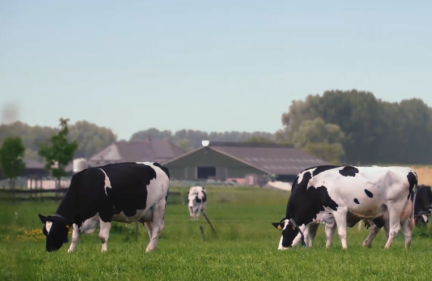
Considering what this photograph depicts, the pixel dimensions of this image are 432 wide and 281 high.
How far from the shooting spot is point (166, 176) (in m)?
19.0

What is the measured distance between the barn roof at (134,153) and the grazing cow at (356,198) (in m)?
113

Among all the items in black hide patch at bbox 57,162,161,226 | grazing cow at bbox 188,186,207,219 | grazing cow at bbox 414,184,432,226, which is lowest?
grazing cow at bbox 188,186,207,219

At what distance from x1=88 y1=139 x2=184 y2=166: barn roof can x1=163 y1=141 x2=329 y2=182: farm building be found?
11.8m

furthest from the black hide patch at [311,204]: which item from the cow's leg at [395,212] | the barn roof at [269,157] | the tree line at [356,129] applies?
the tree line at [356,129]

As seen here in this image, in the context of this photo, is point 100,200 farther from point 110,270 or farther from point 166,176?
point 110,270

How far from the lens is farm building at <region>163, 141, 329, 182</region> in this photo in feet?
391

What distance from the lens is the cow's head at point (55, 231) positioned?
17.4 m

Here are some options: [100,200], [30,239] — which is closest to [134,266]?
[100,200]

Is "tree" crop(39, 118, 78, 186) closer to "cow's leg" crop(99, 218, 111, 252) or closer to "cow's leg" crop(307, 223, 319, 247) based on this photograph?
"cow's leg" crop(307, 223, 319, 247)

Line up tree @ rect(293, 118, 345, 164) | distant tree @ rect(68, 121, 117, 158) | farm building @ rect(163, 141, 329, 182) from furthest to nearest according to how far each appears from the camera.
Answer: distant tree @ rect(68, 121, 117, 158) → tree @ rect(293, 118, 345, 164) → farm building @ rect(163, 141, 329, 182)

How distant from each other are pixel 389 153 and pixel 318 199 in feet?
489

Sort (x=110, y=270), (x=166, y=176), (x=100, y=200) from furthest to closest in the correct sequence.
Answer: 1. (x=166, y=176)
2. (x=100, y=200)
3. (x=110, y=270)

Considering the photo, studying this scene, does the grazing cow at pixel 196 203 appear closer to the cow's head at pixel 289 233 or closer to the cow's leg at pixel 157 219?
the cow's head at pixel 289 233

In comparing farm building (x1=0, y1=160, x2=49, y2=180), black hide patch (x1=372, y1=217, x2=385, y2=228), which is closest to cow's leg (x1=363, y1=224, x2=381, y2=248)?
black hide patch (x1=372, y1=217, x2=385, y2=228)
